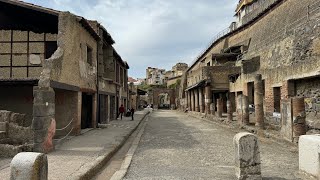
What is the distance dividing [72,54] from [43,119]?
400 centimetres

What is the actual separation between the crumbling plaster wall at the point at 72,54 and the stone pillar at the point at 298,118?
7874mm

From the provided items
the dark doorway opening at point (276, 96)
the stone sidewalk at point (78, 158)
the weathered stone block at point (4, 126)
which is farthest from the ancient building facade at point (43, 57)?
the dark doorway opening at point (276, 96)

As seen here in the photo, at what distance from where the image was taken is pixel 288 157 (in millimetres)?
9461

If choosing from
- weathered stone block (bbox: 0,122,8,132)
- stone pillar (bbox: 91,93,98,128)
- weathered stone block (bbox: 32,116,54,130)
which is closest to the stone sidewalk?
weathered stone block (bbox: 32,116,54,130)

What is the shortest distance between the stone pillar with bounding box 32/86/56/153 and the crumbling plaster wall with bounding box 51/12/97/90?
33.7 inches

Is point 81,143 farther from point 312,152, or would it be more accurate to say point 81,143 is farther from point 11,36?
point 312,152

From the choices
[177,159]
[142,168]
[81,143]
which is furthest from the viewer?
[81,143]

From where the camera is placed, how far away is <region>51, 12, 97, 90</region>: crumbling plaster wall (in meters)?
11.9

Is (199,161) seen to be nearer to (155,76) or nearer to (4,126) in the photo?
(4,126)

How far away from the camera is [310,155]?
654 cm

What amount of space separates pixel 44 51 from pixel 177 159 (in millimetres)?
8478

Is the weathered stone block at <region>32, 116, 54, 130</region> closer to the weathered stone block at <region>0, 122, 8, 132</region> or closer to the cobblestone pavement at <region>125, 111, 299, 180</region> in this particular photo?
the weathered stone block at <region>0, 122, 8, 132</region>

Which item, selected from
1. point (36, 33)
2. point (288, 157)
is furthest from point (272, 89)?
point (36, 33)

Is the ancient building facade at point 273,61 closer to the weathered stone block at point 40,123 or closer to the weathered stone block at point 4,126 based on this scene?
the weathered stone block at point 40,123
